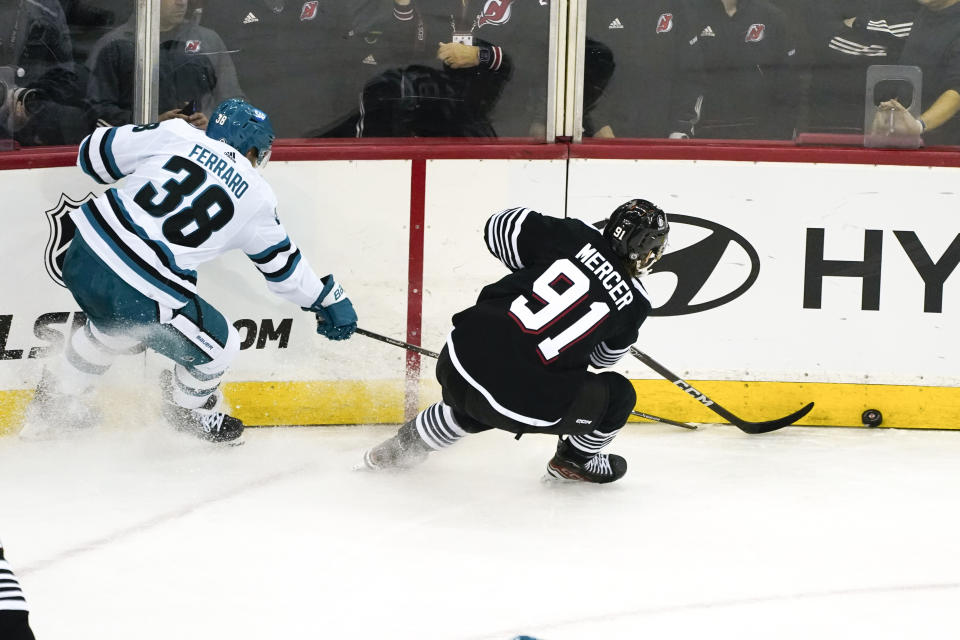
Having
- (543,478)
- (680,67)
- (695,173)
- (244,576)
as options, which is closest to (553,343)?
(543,478)

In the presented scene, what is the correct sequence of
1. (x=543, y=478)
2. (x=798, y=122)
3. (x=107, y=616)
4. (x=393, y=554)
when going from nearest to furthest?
(x=107, y=616) < (x=393, y=554) < (x=543, y=478) < (x=798, y=122)

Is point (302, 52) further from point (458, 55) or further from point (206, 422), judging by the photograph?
point (206, 422)

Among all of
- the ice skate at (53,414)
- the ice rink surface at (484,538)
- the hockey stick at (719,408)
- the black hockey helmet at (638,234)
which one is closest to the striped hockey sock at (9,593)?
the ice rink surface at (484,538)

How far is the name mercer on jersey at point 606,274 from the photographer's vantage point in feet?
9.39

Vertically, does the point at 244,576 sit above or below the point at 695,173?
below

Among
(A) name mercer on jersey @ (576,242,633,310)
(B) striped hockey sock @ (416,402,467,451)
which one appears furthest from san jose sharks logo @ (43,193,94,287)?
(A) name mercer on jersey @ (576,242,633,310)

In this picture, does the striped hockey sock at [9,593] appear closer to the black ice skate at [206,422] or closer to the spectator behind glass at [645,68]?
the black ice skate at [206,422]

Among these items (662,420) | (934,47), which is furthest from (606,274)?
(934,47)

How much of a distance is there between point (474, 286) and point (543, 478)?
795mm

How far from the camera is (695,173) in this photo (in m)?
3.75

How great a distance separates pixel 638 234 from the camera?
2871mm

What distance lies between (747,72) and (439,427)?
69.0 inches

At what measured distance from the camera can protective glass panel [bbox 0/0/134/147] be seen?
3648 millimetres

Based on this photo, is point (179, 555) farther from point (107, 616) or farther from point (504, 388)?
point (504, 388)
